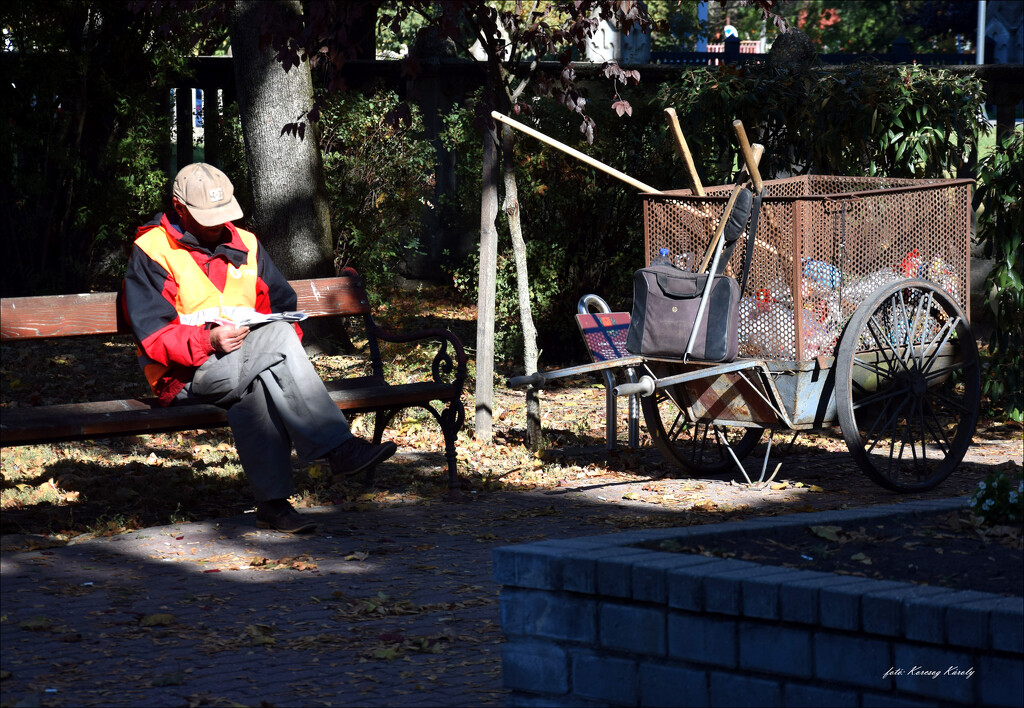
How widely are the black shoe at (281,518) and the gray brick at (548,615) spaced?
2267mm

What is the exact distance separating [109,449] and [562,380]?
3.66 meters

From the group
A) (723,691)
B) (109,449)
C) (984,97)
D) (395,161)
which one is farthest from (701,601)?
(395,161)

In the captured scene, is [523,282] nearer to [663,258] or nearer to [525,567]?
[663,258]

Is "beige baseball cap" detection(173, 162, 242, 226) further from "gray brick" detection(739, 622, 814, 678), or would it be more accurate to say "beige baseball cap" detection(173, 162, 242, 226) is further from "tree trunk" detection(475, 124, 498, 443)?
"gray brick" detection(739, 622, 814, 678)

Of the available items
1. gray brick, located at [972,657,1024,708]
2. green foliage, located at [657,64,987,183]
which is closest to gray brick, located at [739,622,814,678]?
gray brick, located at [972,657,1024,708]

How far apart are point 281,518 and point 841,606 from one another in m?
3.14

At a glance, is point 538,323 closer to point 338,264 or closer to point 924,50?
point 338,264

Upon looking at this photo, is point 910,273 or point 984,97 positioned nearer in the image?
point 910,273

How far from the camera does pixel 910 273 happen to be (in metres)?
6.51

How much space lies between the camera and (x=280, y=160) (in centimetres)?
974

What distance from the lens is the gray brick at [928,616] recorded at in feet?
9.36

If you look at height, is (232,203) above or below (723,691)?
above

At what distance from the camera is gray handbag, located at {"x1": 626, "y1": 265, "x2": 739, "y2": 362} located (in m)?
6.04

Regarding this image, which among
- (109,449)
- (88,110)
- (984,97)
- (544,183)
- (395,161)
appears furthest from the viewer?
(88,110)
